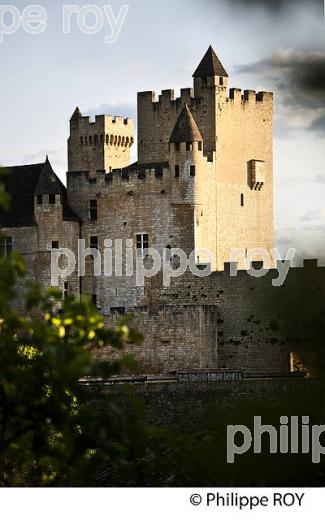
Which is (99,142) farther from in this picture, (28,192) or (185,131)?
(185,131)

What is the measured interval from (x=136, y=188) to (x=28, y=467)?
53.0ft

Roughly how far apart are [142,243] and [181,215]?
142cm

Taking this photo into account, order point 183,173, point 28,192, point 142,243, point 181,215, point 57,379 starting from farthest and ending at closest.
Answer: point 28,192
point 142,243
point 183,173
point 181,215
point 57,379

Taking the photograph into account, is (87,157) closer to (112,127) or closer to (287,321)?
(112,127)

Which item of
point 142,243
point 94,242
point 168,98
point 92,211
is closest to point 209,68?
point 168,98

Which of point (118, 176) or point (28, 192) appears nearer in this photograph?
point (118, 176)

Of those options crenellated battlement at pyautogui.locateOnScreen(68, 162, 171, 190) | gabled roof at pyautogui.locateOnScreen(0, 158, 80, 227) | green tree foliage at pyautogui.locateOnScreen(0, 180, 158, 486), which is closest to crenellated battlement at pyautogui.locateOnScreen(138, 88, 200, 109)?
crenellated battlement at pyautogui.locateOnScreen(68, 162, 171, 190)

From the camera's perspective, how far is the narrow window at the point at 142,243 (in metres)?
48.4

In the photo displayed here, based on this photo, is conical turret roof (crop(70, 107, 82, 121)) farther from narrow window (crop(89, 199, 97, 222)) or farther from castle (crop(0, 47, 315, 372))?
narrow window (crop(89, 199, 97, 222))

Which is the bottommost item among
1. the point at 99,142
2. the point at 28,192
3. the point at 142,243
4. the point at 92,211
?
the point at 142,243

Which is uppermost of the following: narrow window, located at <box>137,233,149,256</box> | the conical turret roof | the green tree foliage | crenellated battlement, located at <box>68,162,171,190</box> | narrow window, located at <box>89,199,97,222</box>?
the conical turret roof

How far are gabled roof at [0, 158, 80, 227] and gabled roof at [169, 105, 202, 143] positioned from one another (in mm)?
3594

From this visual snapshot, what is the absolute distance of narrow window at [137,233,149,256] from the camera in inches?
1907

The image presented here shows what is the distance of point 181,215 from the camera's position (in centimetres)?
4803
